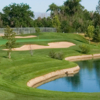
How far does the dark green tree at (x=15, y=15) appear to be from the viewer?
103 meters

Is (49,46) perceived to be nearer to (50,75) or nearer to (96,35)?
(96,35)

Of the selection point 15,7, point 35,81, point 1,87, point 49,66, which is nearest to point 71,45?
point 49,66

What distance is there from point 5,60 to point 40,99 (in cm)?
1792

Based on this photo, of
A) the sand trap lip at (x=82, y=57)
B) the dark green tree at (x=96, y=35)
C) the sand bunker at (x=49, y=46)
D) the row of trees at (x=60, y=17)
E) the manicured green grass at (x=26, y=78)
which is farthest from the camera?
the row of trees at (x=60, y=17)

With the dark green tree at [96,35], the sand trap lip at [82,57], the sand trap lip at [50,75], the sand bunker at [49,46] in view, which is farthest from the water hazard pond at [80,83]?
the dark green tree at [96,35]

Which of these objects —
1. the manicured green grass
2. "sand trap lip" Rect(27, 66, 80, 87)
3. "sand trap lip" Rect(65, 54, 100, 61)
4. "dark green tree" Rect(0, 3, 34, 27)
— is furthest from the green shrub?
"dark green tree" Rect(0, 3, 34, 27)

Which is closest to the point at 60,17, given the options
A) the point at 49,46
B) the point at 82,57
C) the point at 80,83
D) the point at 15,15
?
the point at 15,15

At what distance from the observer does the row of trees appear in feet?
309

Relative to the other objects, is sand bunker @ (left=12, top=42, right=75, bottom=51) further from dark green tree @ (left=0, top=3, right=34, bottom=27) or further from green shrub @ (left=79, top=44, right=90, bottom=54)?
dark green tree @ (left=0, top=3, right=34, bottom=27)

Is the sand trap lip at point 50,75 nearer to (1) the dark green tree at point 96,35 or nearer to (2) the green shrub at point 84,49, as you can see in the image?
(2) the green shrub at point 84,49

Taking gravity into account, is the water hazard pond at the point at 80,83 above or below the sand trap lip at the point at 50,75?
below

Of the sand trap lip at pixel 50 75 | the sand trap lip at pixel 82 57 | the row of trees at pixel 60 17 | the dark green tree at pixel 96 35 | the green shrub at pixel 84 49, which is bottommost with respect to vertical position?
the sand trap lip at pixel 82 57

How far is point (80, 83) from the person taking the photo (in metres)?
32.0

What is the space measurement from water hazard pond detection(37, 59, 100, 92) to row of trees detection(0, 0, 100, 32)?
→ 5174 cm
